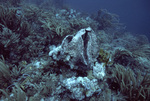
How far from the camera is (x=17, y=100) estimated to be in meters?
1.79

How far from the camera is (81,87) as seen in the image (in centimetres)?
208

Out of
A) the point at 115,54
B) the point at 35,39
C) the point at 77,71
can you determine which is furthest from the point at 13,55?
the point at 115,54

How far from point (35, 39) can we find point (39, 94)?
2596 millimetres

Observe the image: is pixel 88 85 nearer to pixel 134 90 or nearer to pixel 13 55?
pixel 134 90

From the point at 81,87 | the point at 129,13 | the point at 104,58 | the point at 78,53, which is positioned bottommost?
the point at 81,87

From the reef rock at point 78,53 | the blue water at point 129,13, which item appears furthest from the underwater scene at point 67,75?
the blue water at point 129,13

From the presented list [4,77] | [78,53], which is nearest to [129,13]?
[78,53]

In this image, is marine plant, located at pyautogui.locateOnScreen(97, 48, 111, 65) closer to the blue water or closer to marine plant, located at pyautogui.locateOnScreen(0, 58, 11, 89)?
marine plant, located at pyautogui.locateOnScreen(0, 58, 11, 89)

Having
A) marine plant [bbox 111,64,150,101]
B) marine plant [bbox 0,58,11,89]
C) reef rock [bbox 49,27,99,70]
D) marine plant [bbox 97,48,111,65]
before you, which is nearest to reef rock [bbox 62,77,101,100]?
reef rock [bbox 49,27,99,70]

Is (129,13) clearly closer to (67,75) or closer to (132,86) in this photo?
(132,86)

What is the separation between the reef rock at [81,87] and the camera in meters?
2.00

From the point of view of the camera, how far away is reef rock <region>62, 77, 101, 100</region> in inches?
78.9

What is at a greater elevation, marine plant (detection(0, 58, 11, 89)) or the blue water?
the blue water

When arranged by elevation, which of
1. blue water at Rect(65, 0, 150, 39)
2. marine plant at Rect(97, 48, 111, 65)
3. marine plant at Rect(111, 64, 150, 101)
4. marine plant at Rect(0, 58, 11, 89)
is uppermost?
blue water at Rect(65, 0, 150, 39)
